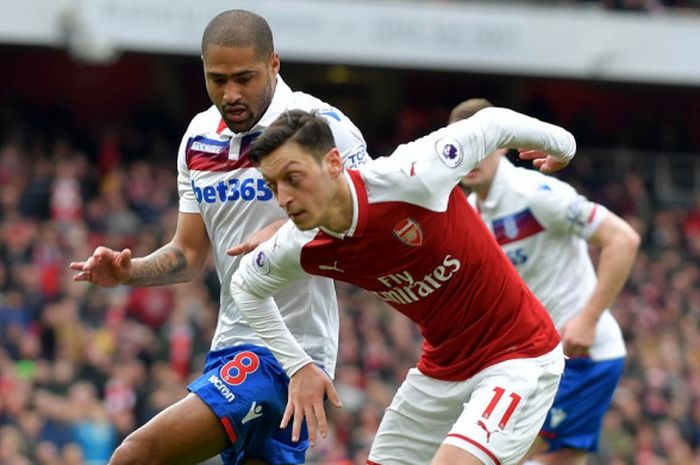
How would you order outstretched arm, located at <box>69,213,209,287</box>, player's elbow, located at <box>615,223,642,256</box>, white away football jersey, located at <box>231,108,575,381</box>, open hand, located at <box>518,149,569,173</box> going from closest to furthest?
white away football jersey, located at <box>231,108,575,381</box> < open hand, located at <box>518,149,569,173</box> < outstretched arm, located at <box>69,213,209,287</box> < player's elbow, located at <box>615,223,642,256</box>

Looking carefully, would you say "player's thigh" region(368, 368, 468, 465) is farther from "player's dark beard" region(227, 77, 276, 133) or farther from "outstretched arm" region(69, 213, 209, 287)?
"player's dark beard" region(227, 77, 276, 133)

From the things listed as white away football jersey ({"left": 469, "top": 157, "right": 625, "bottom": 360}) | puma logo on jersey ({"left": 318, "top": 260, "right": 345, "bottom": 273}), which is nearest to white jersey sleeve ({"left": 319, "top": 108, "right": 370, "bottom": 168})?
puma logo on jersey ({"left": 318, "top": 260, "right": 345, "bottom": 273})

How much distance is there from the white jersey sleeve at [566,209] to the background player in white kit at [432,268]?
5.00 feet

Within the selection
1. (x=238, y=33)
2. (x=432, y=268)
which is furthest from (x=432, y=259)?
(x=238, y=33)

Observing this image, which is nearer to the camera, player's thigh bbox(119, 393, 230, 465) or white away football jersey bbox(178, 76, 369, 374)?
player's thigh bbox(119, 393, 230, 465)

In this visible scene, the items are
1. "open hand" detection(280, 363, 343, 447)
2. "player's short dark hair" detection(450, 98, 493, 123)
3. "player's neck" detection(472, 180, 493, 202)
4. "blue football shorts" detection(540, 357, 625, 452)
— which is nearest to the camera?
"open hand" detection(280, 363, 343, 447)

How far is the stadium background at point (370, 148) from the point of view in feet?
46.4

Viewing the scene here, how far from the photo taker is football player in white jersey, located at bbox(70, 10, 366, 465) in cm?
606

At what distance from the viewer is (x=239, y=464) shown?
6.49 meters

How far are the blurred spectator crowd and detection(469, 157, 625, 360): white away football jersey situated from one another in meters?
5.64

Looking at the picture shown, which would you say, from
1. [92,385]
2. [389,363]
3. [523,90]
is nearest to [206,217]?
[92,385]

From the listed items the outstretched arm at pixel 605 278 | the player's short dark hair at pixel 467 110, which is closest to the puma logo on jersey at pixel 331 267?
the player's short dark hair at pixel 467 110

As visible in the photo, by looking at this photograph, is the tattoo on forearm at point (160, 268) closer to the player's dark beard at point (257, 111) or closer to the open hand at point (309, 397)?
the player's dark beard at point (257, 111)

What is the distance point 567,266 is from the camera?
8164 mm
